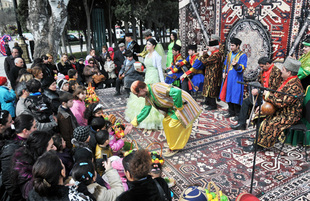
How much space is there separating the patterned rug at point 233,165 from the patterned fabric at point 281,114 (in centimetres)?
35

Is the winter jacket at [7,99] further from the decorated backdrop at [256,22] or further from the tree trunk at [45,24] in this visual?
the tree trunk at [45,24]

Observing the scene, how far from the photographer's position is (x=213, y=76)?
20.4 ft

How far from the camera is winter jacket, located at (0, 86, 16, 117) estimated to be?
4.32 m

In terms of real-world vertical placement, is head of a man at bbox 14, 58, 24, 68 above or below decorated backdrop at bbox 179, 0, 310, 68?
below

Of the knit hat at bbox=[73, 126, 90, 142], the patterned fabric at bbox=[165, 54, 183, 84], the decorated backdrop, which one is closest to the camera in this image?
the knit hat at bbox=[73, 126, 90, 142]

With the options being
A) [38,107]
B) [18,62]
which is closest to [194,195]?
[38,107]

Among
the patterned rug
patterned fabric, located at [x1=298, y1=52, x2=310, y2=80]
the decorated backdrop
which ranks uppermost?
the decorated backdrop

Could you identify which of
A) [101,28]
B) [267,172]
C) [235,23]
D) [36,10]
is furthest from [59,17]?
[267,172]

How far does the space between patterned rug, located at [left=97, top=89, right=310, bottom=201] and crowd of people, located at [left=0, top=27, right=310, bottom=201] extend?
0.29 metres

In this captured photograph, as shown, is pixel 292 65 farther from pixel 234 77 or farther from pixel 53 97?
pixel 53 97

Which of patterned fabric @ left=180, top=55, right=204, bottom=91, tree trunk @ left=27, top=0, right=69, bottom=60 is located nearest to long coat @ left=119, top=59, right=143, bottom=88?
patterned fabric @ left=180, top=55, right=204, bottom=91

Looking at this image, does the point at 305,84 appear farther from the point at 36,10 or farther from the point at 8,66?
the point at 36,10

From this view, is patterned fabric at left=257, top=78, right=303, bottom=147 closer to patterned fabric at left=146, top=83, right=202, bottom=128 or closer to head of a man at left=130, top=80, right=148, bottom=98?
A: patterned fabric at left=146, top=83, right=202, bottom=128

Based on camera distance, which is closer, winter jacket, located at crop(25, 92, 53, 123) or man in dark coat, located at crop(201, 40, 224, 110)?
winter jacket, located at crop(25, 92, 53, 123)
